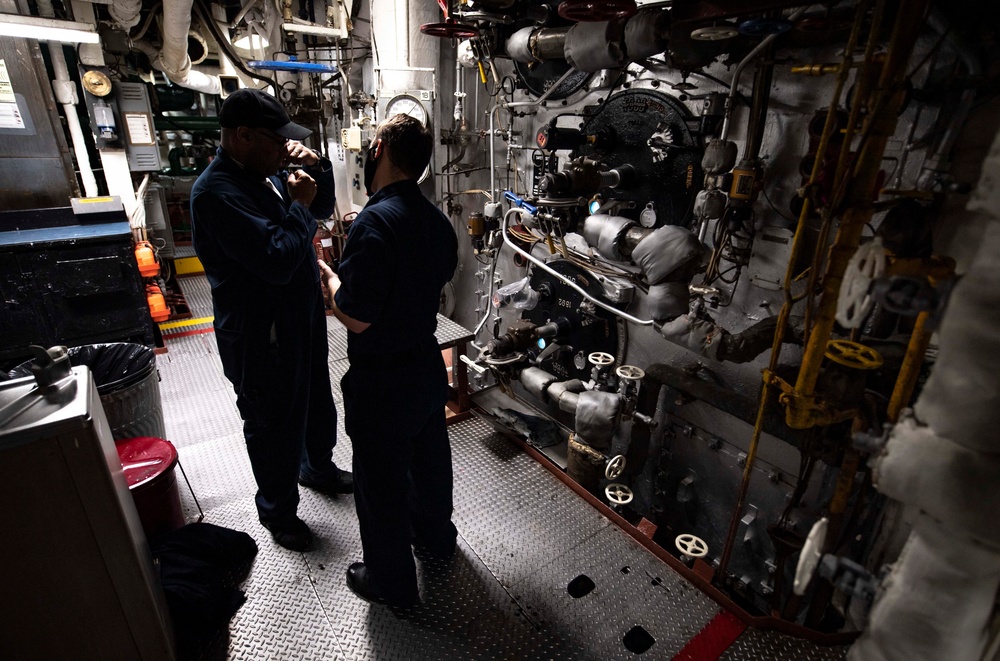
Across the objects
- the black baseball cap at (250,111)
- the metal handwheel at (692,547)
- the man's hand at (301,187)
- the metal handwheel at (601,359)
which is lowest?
the metal handwheel at (692,547)

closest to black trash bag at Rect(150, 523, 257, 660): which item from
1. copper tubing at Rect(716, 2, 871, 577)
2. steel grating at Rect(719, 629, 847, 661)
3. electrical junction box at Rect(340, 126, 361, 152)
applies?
steel grating at Rect(719, 629, 847, 661)

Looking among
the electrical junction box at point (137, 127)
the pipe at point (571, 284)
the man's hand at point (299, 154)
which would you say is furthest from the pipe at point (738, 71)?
the electrical junction box at point (137, 127)

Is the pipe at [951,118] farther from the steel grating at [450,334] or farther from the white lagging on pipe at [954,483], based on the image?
the steel grating at [450,334]

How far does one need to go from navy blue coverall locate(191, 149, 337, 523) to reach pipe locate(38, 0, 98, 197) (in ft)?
11.3

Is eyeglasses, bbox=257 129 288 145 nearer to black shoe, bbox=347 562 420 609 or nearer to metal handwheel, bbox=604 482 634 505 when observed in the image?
black shoe, bbox=347 562 420 609

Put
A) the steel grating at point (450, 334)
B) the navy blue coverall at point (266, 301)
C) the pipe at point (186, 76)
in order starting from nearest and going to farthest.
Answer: the navy blue coverall at point (266, 301) < the steel grating at point (450, 334) < the pipe at point (186, 76)

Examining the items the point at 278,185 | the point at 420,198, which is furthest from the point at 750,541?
the point at 278,185

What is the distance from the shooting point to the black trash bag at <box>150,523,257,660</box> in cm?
191

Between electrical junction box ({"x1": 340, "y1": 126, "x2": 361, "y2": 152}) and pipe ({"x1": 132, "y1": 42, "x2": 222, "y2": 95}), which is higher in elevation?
pipe ({"x1": 132, "y1": 42, "x2": 222, "y2": 95})

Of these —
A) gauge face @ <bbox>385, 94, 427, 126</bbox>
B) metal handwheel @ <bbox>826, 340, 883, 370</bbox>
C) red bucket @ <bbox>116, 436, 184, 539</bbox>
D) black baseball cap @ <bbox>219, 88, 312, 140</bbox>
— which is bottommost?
red bucket @ <bbox>116, 436, 184, 539</bbox>

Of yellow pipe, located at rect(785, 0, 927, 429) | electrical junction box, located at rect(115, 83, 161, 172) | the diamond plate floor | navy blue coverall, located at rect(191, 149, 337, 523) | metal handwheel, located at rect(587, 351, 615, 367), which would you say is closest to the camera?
yellow pipe, located at rect(785, 0, 927, 429)

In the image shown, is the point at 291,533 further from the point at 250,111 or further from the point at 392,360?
the point at 250,111

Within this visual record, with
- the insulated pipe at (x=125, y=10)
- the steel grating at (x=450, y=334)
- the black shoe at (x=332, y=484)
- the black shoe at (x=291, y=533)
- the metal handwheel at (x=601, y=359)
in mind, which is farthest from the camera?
the insulated pipe at (x=125, y=10)

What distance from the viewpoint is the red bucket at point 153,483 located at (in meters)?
2.13
